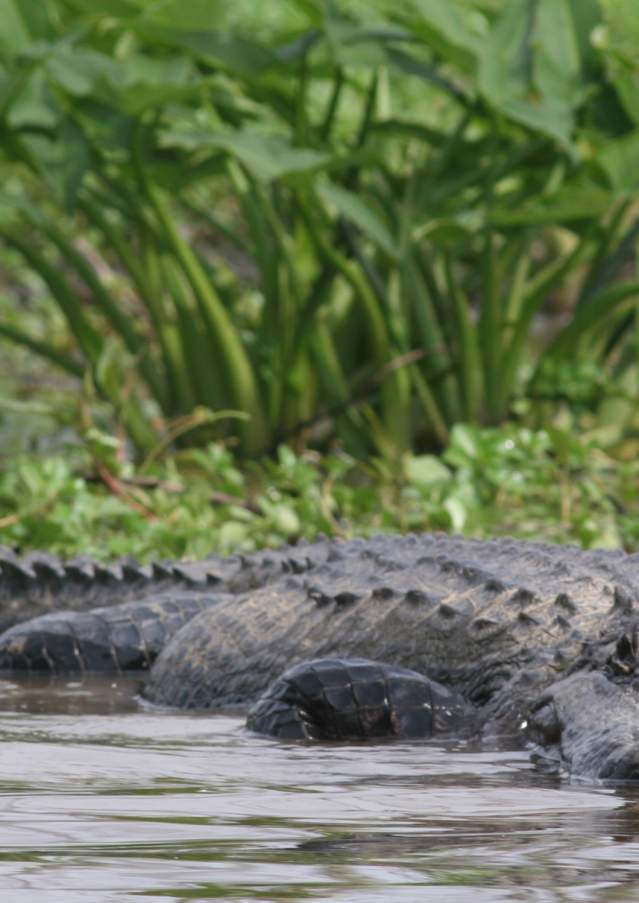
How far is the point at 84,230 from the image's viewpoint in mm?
16219

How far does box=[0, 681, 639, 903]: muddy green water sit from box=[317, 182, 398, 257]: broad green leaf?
4128 mm

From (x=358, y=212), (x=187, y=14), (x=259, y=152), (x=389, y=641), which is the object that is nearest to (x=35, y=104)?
(x=187, y=14)

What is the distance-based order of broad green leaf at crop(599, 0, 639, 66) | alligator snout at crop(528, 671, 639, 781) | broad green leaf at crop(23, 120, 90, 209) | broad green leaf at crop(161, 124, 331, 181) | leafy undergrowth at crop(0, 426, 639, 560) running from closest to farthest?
alligator snout at crop(528, 671, 639, 781), leafy undergrowth at crop(0, 426, 639, 560), broad green leaf at crop(161, 124, 331, 181), broad green leaf at crop(23, 120, 90, 209), broad green leaf at crop(599, 0, 639, 66)

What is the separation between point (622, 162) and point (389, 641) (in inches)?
162

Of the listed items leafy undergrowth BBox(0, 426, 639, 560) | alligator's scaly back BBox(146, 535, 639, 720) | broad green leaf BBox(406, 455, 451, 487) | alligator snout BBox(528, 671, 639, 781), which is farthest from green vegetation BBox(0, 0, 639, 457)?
alligator snout BBox(528, 671, 639, 781)

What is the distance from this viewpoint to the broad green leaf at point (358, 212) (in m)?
7.70

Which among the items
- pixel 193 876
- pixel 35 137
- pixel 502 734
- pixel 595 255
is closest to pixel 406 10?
pixel 595 255

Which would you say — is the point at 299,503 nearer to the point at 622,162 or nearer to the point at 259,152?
the point at 259,152

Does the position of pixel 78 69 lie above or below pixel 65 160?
above

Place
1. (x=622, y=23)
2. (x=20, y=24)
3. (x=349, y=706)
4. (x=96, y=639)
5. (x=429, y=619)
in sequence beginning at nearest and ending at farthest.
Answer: (x=349, y=706) < (x=429, y=619) < (x=96, y=639) < (x=20, y=24) < (x=622, y=23)

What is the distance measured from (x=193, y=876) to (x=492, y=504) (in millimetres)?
4818

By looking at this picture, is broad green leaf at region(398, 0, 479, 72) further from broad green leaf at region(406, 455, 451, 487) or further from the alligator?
the alligator

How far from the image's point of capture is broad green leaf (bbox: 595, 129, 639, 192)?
770 cm

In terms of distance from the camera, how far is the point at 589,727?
131 inches
